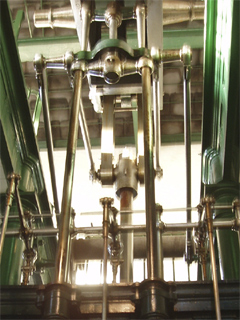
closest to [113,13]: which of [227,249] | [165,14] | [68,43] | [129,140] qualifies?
[165,14]

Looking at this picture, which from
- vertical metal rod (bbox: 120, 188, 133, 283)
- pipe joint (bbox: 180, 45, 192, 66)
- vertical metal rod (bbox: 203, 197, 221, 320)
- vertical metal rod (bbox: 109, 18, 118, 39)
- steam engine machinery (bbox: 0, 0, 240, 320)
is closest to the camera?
vertical metal rod (bbox: 203, 197, 221, 320)

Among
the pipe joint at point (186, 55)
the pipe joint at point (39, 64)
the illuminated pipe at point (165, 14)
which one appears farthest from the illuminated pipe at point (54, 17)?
the pipe joint at point (186, 55)

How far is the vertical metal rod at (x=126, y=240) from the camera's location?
10.1 ft

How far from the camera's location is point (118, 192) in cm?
352

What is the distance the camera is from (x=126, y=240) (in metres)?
3.30

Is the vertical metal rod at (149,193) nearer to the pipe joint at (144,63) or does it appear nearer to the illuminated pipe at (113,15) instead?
the pipe joint at (144,63)

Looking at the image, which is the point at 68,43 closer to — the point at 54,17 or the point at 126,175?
the point at 54,17

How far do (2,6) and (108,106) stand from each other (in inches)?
45.5

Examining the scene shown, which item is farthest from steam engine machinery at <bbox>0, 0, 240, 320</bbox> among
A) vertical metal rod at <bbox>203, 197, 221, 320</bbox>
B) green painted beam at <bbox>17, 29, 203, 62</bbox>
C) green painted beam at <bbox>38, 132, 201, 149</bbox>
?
green painted beam at <bbox>38, 132, 201, 149</bbox>

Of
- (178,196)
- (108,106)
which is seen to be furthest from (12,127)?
(178,196)

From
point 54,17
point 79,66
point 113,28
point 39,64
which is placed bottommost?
point 79,66

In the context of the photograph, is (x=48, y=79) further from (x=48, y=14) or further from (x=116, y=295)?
(x=116, y=295)

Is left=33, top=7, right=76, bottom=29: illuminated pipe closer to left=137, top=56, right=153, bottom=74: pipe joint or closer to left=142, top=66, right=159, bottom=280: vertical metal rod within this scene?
left=137, top=56, right=153, bottom=74: pipe joint

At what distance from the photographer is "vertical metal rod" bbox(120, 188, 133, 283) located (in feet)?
10.1
